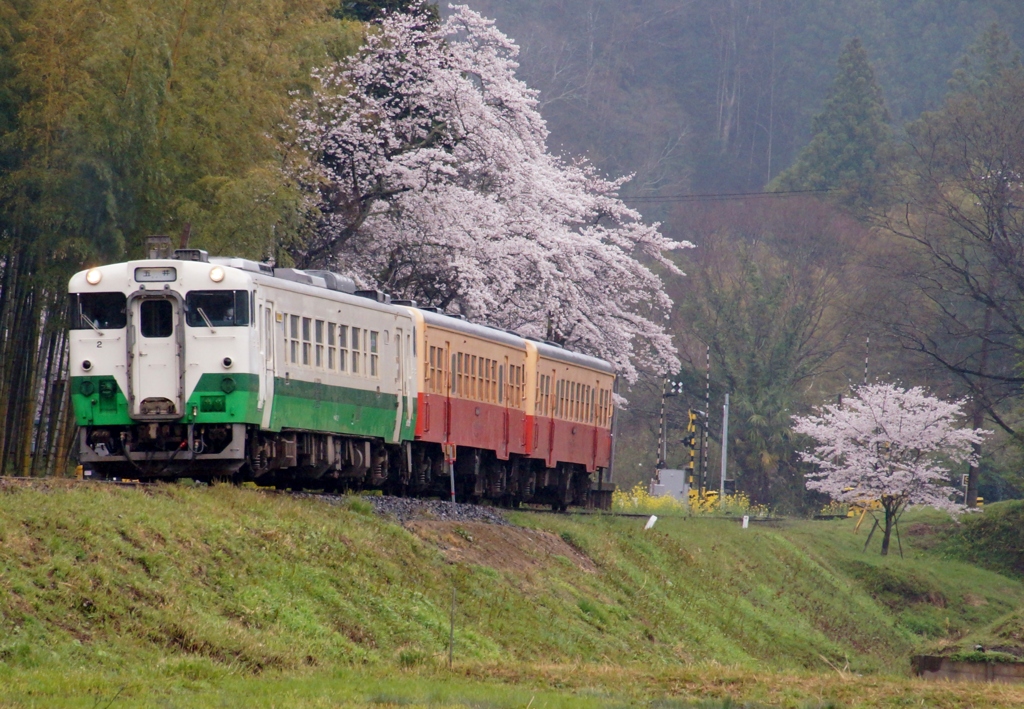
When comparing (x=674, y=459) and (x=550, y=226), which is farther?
(x=674, y=459)

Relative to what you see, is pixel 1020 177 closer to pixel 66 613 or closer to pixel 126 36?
pixel 126 36

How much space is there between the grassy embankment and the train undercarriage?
102cm

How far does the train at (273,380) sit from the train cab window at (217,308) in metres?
0.01

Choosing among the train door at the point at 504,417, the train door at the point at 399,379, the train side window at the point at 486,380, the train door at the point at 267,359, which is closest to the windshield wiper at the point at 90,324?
the train door at the point at 267,359

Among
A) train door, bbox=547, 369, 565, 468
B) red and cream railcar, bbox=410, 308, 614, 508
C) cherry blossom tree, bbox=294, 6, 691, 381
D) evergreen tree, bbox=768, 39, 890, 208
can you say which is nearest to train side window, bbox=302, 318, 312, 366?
red and cream railcar, bbox=410, 308, 614, 508

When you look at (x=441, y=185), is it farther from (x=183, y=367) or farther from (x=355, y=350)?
(x=183, y=367)

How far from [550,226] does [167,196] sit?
14.7m

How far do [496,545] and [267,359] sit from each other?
167 inches

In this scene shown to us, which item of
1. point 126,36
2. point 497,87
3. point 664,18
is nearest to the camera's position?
point 126,36

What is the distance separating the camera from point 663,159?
284ft

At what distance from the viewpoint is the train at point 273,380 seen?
1858cm

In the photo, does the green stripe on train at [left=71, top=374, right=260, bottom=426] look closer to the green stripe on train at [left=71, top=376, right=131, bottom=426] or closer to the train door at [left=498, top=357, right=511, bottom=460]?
the green stripe on train at [left=71, top=376, right=131, bottom=426]

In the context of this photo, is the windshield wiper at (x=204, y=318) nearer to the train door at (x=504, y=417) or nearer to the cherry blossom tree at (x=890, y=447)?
the train door at (x=504, y=417)

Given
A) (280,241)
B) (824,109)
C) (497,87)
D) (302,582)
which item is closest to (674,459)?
(824,109)
